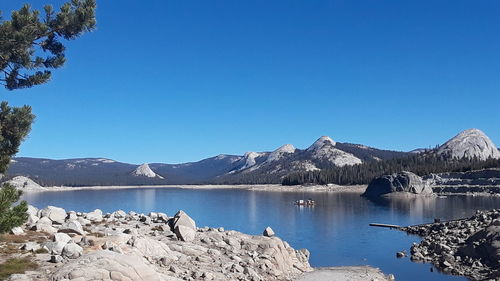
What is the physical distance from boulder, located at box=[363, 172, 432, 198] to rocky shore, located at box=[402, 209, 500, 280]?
117 meters

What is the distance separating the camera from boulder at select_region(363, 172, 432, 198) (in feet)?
578

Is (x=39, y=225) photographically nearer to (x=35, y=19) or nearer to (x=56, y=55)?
(x=56, y=55)

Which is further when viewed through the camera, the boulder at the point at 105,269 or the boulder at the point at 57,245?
the boulder at the point at 57,245

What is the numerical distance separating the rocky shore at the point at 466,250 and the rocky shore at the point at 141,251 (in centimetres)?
846

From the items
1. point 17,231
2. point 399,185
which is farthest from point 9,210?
point 399,185

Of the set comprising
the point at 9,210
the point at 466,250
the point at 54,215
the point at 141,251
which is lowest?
the point at 466,250

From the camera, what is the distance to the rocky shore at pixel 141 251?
20.7 m

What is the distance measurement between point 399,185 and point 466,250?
136634 mm

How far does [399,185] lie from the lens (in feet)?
589

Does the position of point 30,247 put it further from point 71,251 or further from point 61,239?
point 71,251

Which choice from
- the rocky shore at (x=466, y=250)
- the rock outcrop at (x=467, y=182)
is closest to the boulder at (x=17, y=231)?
the rocky shore at (x=466, y=250)

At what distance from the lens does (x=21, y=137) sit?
20.1 meters

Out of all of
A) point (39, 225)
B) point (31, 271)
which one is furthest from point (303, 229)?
point (31, 271)

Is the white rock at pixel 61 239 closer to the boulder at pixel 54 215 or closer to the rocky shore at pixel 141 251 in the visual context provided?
the rocky shore at pixel 141 251
